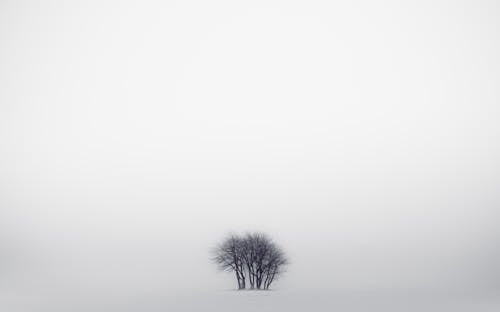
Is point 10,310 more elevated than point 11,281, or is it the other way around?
point 11,281

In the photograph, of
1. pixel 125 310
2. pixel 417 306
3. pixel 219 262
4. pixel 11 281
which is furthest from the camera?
pixel 11 281

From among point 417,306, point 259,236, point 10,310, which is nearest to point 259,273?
point 259,236

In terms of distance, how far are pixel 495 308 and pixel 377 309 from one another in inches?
385

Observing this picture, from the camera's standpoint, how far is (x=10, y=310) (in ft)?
150

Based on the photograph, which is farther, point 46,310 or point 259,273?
point 259,273

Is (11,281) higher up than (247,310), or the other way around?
(11,281)

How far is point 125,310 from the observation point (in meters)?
45.6

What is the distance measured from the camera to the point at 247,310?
46.7 meters

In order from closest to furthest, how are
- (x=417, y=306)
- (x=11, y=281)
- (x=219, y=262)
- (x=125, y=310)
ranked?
(x=125, y=310) → (x=417, y=306) → (x=219, y=262) → (x=11, y=281)

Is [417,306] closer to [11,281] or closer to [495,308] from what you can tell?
[495,308]

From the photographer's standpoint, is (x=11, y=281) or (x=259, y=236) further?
(x=11, y=281)

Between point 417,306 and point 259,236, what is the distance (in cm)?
4725

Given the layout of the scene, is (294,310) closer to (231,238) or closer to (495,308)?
(495,308)

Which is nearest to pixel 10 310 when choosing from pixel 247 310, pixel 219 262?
pixel 247 310
